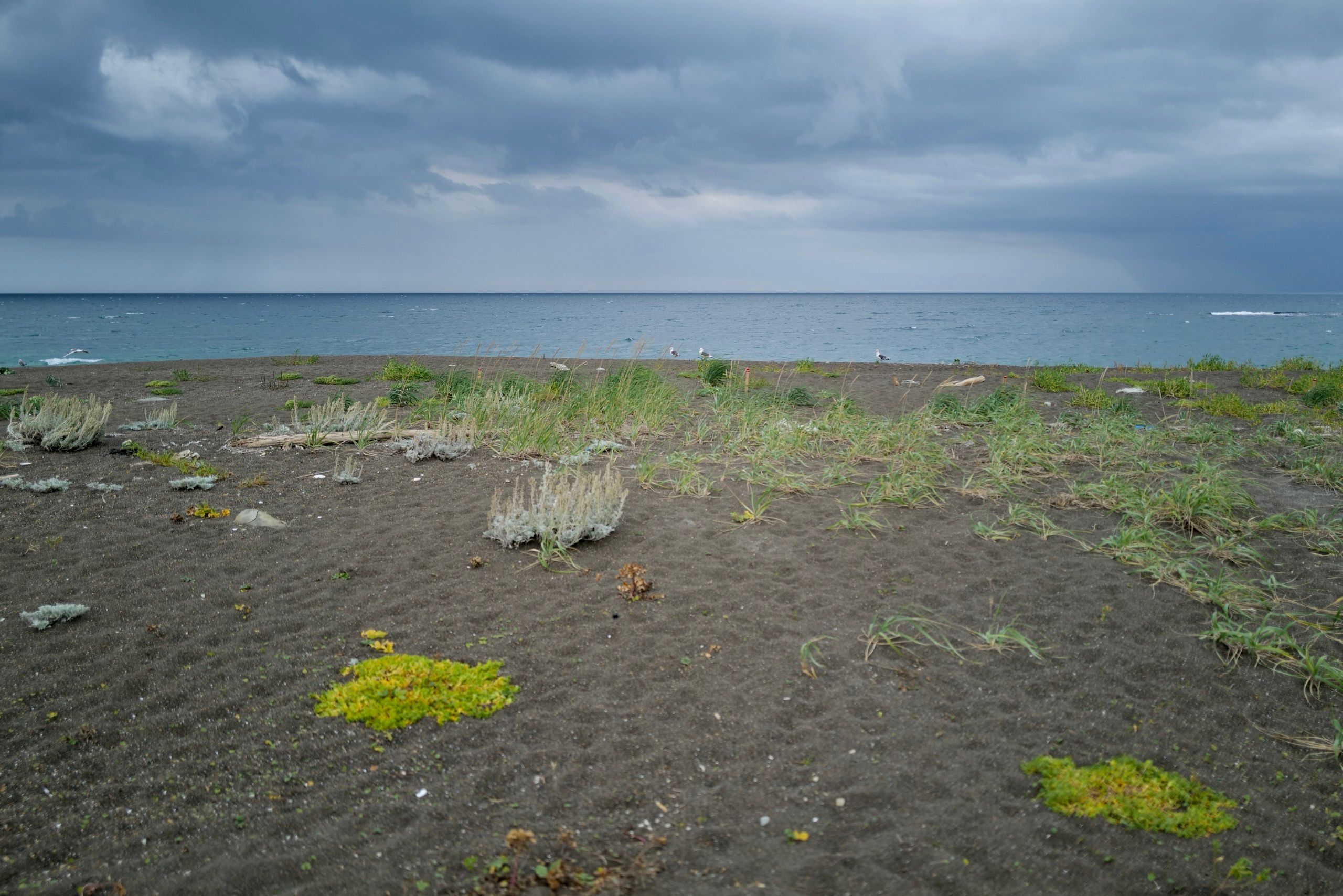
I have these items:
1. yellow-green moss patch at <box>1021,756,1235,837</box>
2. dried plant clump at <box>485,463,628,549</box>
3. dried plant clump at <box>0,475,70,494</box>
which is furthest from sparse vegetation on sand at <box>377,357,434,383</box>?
yellow-green moss patch at <box>1021,756,1235,837</box>

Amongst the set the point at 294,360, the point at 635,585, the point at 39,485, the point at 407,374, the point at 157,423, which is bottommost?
the point at 635,585

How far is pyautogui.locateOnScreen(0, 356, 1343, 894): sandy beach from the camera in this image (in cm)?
295

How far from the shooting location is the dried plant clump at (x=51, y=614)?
15.0 feet

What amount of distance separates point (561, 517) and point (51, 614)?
3.33m

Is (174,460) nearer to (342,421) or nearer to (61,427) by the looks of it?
(61,427)

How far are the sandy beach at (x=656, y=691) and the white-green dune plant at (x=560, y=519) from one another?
0.17 metres

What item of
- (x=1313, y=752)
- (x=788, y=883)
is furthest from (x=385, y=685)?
(x=1313, y=752)

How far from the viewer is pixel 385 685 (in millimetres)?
4035

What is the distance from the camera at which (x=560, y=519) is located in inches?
236

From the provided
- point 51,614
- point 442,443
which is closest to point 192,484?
point 442,443

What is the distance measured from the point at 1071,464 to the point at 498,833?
7728mm

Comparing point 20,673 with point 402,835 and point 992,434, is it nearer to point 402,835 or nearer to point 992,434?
point 402,835

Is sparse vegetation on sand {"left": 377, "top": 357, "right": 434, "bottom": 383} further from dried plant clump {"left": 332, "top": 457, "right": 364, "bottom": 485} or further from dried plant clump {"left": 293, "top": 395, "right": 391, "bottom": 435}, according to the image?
dried plant clump {"left": 332, "top": 457, "right": 364, "bottom": 485}

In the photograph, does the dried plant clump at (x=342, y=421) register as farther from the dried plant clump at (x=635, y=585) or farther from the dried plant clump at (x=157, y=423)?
the dried plant clump at (x=635, y=585)
